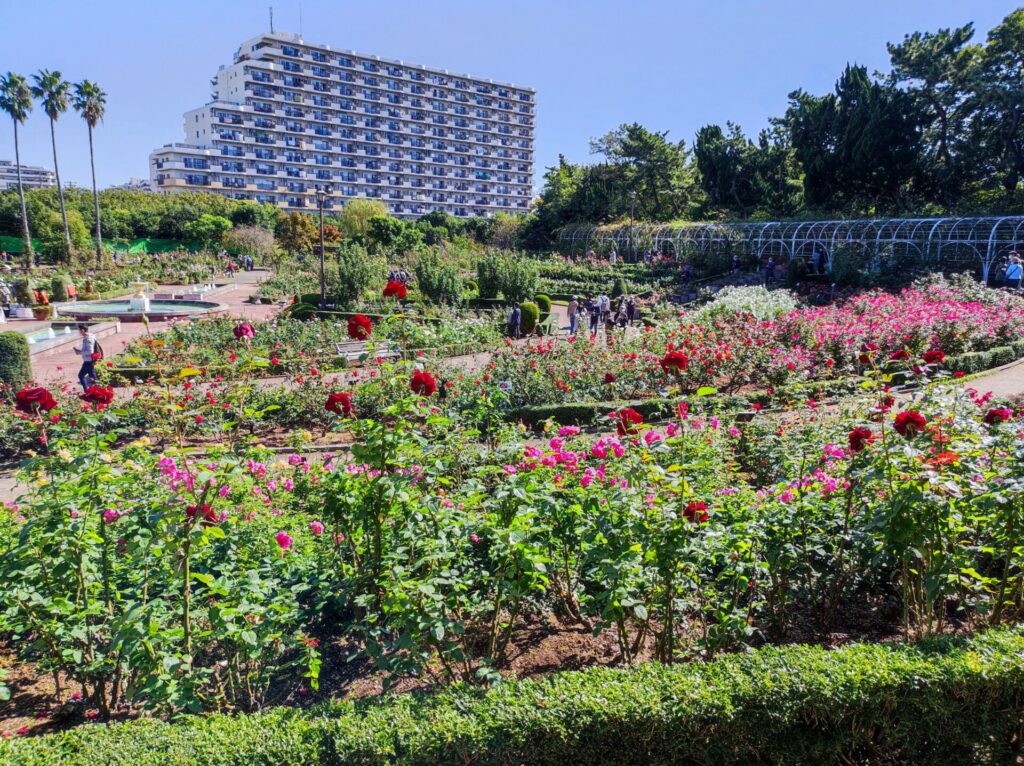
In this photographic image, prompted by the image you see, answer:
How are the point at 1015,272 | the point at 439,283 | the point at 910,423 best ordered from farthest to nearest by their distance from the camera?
the point at 439,283, the point at 1015,272, the point at 910,423

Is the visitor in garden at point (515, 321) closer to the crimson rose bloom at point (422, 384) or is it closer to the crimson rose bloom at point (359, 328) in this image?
the crimson rose bloom at point (359, 328)

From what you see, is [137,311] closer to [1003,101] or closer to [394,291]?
[394,291]

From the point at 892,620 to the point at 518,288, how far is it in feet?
57.9

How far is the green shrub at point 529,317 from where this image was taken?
59.0 feet

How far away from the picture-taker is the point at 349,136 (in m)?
91.3

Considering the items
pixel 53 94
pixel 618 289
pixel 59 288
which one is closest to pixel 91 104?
pixel 53 94

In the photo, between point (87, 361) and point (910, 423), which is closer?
point (910, 423)

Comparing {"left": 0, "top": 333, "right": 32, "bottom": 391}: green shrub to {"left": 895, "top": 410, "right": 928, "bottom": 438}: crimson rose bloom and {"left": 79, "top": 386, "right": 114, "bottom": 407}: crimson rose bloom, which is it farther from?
{"left": 895, "top": 410, "right": 928, "bottom": 438}: crimson rose bloom

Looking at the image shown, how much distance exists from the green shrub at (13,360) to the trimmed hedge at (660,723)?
10.0 metres

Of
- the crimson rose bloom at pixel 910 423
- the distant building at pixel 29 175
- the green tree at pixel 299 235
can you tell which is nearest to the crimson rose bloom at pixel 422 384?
the crimson rose bloom at pixel 910 423

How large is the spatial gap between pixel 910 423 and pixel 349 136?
322 ft

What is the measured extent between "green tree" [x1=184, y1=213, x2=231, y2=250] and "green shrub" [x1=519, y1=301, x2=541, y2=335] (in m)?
38.5

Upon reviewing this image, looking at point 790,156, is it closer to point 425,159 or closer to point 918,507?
point 918,507

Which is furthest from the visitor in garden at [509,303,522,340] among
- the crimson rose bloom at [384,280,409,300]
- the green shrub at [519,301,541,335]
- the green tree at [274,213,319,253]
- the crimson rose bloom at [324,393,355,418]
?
the green tree at [274,213,319,253]
